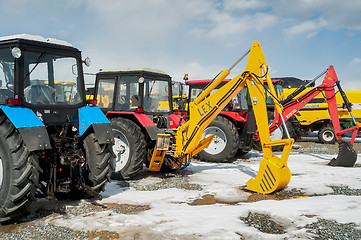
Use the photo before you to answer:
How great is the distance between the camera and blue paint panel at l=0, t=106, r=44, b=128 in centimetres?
417

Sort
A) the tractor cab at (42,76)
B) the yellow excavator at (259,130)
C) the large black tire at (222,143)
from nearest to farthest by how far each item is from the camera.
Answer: the tractor cab at (42,76)
the yellow excavator at (259,130)
the large black tire at (222,143)

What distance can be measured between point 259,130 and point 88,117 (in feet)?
9.79

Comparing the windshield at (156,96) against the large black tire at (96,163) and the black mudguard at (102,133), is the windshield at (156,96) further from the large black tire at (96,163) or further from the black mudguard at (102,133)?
the large black tire at (96,163)

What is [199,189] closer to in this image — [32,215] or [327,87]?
[32,215]

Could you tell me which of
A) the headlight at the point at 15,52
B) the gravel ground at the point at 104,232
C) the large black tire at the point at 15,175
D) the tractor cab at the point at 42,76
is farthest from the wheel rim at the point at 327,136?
the headlight at the point at 15,52

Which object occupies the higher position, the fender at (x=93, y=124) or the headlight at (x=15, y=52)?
the headlight at (x=15, y=52)

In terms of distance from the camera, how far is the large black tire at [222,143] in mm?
8962

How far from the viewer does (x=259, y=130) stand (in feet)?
20.7

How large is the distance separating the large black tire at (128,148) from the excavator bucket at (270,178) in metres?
2.17

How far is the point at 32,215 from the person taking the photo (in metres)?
4.54

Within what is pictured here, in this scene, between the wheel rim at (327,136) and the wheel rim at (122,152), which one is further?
the wheel rim at (327,136)

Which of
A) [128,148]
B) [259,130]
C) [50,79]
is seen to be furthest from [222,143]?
[50,79]

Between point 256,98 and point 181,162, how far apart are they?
2030 millimetres

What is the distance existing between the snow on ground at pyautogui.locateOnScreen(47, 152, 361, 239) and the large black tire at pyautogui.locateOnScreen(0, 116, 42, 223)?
497 mm
